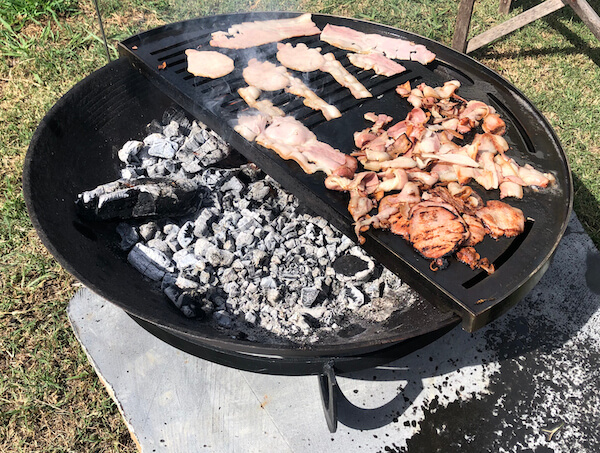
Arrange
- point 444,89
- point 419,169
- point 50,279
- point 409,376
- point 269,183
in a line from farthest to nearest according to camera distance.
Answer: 1. point 50,279
2. point 269,183
3. point 444,89
4. point 409,376
5. point 419,169

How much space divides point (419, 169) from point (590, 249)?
5.03ft

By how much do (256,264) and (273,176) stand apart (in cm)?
48

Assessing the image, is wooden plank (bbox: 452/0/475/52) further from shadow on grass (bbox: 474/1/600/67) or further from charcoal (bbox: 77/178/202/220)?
charcoal (bbox: 77/178/202/220)

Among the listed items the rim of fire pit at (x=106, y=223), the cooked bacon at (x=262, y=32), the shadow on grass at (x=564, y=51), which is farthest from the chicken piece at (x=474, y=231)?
the shadow on grass at (x=564, y=51)

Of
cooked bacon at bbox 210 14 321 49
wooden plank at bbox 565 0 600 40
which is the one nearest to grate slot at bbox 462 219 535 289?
cooked bacon at bbox 210 14 321 49

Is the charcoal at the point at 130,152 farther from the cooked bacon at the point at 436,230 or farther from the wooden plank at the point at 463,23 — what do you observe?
the wooden plank at the point at 463,23

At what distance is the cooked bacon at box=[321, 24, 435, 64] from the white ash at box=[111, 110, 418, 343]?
102 cm

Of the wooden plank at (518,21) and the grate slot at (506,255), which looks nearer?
the grate slot at (506,255)

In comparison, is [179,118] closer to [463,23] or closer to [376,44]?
[376,44]

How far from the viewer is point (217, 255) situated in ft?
9.10

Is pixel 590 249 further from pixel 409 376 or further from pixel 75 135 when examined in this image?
pixel 75 135

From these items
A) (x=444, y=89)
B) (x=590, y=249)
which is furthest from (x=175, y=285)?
(x=590, y=249)

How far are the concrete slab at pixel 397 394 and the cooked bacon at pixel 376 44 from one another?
1.65 metres

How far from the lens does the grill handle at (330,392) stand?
2.29 metres
